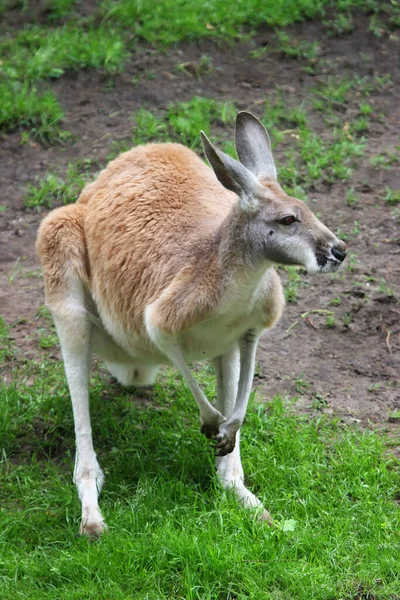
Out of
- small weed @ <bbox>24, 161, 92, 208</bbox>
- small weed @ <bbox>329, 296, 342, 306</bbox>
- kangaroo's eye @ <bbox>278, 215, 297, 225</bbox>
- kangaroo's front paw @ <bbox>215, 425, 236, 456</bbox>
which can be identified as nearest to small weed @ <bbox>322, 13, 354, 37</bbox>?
small weed @ <bbox>24, 161, 92, 208</bbox>

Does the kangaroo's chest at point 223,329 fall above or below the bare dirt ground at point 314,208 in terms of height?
above

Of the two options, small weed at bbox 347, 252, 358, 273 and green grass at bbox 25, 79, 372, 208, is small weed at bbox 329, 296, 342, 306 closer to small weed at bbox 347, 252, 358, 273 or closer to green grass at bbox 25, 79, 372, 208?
small weed at bbox 347, 252, 358, 273

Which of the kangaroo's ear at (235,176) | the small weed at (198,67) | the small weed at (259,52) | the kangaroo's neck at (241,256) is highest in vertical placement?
the kangaroo's ear at (235,176)

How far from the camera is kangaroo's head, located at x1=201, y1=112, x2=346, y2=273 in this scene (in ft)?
14.0

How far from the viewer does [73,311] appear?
510cm

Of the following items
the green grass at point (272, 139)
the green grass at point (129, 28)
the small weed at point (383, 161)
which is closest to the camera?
the green grass at point (272, 139)

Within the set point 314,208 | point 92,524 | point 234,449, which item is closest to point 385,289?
point 314,208

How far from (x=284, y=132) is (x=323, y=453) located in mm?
3558

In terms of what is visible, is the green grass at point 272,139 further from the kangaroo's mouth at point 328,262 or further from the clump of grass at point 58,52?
the kangaroo's mouth at point 328,262

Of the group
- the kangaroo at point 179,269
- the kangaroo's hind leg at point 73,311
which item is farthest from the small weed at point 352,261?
the kangaroo's hind leg at point 73,311

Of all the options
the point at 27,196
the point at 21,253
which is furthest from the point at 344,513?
the point at 27,196

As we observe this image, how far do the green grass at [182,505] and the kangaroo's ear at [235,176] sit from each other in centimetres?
141

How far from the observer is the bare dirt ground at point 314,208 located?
580 centimetres

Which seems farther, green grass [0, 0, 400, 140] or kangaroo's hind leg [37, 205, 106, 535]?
green grass [0, 0, 400, 140]
